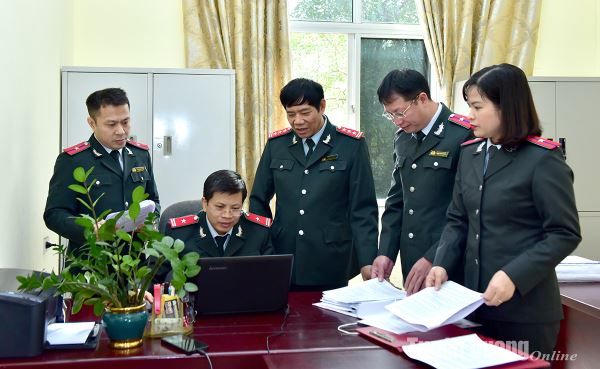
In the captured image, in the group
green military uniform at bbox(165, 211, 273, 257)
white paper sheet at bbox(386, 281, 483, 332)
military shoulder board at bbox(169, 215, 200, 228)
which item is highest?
military shoulder board at bbox(169, 215, 200, 228)

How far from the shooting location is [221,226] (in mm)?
2342

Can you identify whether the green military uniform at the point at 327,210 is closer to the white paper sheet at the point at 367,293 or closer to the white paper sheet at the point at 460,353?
the white paper sheet at the point at 367,293

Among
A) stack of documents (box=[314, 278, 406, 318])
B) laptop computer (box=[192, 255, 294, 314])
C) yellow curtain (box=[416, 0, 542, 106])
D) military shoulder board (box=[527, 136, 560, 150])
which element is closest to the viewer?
military shoulder board (box=[527, 136, 560, 150])

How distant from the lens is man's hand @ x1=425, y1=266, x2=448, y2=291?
1822 mm

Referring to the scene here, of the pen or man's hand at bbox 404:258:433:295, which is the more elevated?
man's hand at bbox 404:258:433:295

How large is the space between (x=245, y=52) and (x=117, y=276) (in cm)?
315

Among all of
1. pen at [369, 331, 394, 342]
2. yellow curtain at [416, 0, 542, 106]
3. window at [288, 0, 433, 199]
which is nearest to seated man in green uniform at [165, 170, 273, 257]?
pen at [369, 331, 394, 342]

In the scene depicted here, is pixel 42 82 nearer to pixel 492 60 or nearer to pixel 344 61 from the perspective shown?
pixel 344 61

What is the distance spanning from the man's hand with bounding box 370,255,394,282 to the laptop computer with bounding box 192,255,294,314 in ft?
1.62

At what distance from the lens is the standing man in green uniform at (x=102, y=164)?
8.41ft

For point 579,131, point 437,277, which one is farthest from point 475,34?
point 437,277

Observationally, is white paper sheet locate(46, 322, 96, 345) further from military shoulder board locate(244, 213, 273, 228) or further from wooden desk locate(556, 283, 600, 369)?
wooden desk locate(556, 283, 600, 369)

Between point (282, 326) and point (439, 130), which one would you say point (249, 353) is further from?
point (439, 130)

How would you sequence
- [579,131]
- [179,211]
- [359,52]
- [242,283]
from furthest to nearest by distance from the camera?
[359,52] < [579,131] < [179,211] < [242,283]
